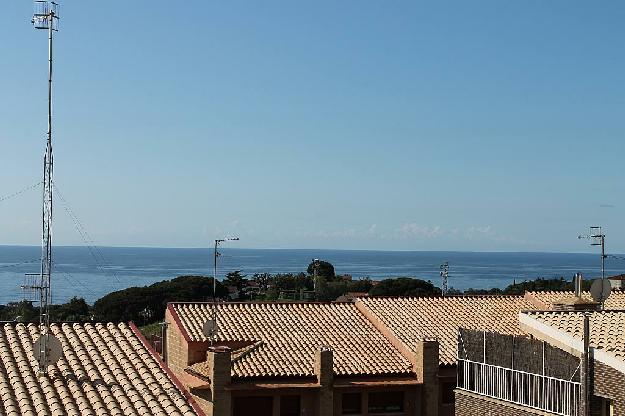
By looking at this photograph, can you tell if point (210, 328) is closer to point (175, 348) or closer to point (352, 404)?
point (175, 348)

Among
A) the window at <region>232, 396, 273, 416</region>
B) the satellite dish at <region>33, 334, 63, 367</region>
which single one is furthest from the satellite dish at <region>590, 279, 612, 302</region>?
the satellite dish at <region>33, 334, 63, 367</region>

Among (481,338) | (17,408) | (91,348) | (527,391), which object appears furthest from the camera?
(481,338)

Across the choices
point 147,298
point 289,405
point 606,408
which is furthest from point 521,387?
point 147,298

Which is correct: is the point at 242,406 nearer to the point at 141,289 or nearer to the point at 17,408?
the point at 17,408

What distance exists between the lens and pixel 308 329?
1162 inches

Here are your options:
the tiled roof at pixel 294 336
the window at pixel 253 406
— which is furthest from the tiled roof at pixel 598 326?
the window at pixel 253 406

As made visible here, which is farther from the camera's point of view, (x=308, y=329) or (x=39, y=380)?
(x=308, y=329)

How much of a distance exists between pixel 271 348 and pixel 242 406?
2709 millimetres

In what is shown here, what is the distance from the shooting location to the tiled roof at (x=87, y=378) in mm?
12031

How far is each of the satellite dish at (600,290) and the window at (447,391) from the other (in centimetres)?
574

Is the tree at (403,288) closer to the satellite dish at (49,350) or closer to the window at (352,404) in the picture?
the window at (352,404)

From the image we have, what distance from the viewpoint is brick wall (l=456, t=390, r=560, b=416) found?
2097 cm

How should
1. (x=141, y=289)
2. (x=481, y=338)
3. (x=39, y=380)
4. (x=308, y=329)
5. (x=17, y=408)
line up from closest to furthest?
(x=17, y=408), (x=39, y=380), (x=481, y=338), (x=308, y=329), (x=141, y=289)

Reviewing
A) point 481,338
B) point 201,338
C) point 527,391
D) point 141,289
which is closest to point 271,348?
point 201,338
